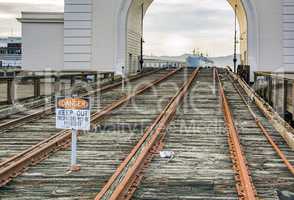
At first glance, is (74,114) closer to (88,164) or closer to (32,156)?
(88,164)

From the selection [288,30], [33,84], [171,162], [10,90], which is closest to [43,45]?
[33,84]

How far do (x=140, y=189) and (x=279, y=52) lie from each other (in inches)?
944

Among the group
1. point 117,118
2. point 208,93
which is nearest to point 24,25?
point 208,93

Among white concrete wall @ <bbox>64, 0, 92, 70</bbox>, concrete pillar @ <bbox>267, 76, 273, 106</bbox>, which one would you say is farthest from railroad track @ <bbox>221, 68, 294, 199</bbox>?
white concrete wall @ <bbox>64, 0, 92, 70</bbox>

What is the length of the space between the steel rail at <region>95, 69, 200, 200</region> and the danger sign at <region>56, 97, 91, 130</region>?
0.95 metres

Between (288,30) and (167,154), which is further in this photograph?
(288,30)

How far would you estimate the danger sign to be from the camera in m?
7.17

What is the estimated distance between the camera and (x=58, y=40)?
100 feet

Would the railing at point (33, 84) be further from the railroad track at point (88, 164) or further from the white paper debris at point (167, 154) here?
the white paper debris at point (167, 154)

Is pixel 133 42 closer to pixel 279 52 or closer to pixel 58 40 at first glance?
pixel 58 40

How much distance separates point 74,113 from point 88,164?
957 mm

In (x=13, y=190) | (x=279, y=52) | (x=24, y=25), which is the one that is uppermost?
(x=24, y=25)

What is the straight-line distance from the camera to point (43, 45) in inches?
1197

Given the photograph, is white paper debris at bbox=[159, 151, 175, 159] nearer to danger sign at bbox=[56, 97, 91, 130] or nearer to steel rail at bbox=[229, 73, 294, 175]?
danger sign at bbox=[56, 97, 91, 130]
